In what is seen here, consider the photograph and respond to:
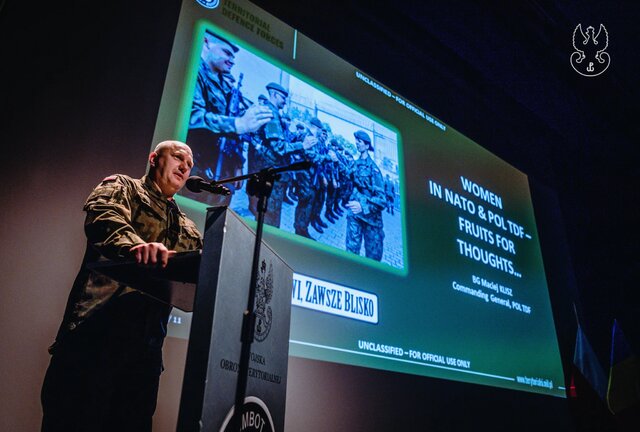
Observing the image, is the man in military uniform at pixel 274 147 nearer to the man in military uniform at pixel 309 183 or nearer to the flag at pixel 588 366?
the man in military uniform at pixel 309 183

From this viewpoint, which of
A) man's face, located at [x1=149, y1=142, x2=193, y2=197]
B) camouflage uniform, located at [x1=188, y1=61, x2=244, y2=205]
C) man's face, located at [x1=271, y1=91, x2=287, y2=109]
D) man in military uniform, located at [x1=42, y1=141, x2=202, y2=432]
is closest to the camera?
man in military uniform, located at [x1=42, y1=141, x2=202, y2=432]

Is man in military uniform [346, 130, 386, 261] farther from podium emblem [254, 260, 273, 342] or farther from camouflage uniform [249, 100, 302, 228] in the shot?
podium emblem [254, 260, 273, 342]

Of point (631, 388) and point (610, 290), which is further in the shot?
point (610, 290)

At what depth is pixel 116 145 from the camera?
2057mm

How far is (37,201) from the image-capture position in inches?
71.3

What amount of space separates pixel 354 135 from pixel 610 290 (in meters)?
3.95

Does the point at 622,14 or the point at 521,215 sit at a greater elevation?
the point at 622,14

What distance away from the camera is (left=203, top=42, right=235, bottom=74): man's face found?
93.9 inches

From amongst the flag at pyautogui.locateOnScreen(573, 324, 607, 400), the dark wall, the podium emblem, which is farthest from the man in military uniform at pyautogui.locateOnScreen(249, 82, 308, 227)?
the flag at pyautogui.locateOnScreen(573, 324, 607, 400)

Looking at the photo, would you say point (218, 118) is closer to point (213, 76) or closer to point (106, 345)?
point (213, 76)

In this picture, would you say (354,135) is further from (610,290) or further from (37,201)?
(610,290)

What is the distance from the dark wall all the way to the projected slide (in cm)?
13

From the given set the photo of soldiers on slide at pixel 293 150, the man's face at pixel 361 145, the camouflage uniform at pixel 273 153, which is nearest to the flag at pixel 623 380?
the photo of soldiers on slide at pixel 293 150

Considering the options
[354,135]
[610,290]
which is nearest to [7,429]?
[354,135]
